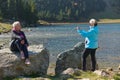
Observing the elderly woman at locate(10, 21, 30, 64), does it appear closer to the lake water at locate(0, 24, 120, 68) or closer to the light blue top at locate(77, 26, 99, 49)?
the light blue top at locate(77, 26, 99, 49)

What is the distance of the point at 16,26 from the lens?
21438mm

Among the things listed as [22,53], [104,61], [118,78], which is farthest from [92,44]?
[104,61]

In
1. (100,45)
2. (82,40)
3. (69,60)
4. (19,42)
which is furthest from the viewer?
(82,40)

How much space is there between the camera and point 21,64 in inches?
854

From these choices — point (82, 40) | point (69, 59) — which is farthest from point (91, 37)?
point (82, 40)

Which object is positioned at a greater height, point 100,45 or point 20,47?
point 20,47

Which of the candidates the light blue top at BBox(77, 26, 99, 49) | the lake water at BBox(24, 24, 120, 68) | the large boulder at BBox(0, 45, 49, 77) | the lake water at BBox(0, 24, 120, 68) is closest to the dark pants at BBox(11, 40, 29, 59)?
the large boulder at BBox(0, 45, 49, 77)

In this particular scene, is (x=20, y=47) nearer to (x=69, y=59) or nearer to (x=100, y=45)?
(x=69, y=59)

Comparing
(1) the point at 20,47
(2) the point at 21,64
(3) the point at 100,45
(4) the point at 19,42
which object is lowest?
(3) the point at 100,45

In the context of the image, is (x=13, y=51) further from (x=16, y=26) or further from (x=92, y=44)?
(x=92, y=44)

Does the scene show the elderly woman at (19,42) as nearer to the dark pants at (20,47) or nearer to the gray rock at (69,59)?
the dark pants at (20,47)

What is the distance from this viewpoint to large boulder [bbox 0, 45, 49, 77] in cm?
2128

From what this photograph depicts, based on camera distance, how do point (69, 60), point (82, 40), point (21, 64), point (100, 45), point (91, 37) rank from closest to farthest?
point (21, 64)
point (91, 37)
point (69, 60)
point (100, 45)
point (82, 40)

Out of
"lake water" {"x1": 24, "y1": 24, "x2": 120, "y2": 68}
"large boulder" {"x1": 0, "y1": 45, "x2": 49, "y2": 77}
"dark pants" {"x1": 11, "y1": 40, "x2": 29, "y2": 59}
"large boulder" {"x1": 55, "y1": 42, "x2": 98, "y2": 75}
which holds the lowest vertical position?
"lake water" {"x1": 24, "y1": 24, "x2": 120, "y2": 68}
